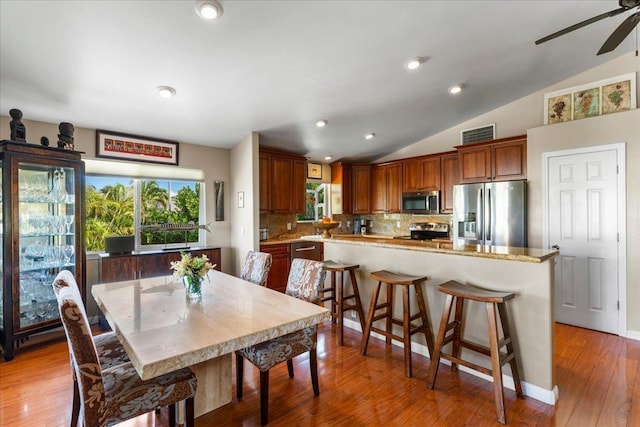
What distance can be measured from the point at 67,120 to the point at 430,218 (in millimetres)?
5379

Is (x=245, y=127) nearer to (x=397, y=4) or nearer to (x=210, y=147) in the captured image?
(x=210, y=147)

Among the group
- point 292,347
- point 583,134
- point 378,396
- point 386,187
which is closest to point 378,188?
point 386,187

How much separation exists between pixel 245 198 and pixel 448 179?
128 inches

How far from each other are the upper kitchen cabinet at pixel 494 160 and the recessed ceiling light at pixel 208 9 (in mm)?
3798

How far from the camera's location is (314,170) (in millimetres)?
5805

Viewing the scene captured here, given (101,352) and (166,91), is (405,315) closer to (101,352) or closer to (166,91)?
(101,352)

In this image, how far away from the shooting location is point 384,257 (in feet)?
9.94

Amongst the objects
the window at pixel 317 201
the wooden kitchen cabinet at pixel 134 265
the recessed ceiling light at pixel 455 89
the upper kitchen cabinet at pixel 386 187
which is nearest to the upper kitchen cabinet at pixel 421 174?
the upper kitchen cabinet at pixel 386 187

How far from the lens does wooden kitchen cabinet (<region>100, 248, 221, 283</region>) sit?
339 cm

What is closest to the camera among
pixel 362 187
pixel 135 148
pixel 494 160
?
pixel 135 148

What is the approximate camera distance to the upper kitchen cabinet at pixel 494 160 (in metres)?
3.96

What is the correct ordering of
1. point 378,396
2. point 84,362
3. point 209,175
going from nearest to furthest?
point 84,362
point 378,396
point 209,175

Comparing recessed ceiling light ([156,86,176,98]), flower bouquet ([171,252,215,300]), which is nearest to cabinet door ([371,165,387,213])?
recessed ceiling light ([156,86,176,98])

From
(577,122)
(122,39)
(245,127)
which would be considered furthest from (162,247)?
(577,122)
